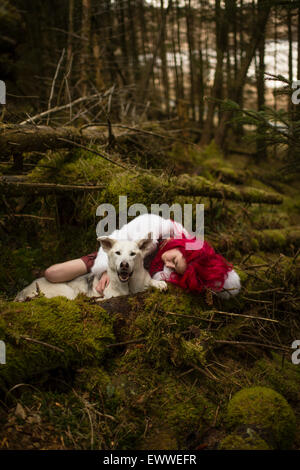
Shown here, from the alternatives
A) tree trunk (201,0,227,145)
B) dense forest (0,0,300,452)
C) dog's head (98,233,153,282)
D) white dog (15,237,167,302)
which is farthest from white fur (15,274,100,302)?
tree trunk (201,0,227,145)

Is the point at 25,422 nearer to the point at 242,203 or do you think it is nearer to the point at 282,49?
the point at 242,203

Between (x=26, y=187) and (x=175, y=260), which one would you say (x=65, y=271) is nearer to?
(x=26, y=187)

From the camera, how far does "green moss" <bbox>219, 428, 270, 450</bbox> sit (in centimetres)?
251

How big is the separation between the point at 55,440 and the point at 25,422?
272mm

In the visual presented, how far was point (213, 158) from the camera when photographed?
10.2 metres

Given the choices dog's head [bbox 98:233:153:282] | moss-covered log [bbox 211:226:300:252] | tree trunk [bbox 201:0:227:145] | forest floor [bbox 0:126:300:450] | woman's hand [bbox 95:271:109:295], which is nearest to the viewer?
forest floor [bbox 0:126:300:450]

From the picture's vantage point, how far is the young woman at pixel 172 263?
3736mm

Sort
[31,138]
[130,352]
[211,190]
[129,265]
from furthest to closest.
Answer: [211,190] < [31,138] < [129,265] < [130,352]

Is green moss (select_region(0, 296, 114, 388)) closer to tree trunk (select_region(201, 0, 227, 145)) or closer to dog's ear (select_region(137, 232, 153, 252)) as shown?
dog's ear (select_region(137, 232, 153, 252))

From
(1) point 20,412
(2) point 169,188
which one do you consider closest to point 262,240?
(2) point 169,188

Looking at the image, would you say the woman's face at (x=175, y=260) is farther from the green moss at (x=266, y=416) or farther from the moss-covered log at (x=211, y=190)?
the moss-covered log at (x=211, y=190)

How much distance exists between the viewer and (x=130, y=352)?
3.29 meters

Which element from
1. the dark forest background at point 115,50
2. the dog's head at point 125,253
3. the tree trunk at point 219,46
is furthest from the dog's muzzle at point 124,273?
Answer: the tree trunk at point 219,46

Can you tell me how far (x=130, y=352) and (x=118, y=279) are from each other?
Result: 927 millimetres
